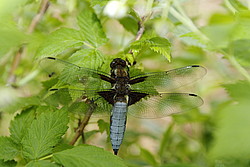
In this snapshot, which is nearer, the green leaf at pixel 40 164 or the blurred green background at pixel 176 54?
the blurred green background at pixel 176 54

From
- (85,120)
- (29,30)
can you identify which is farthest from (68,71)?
(29,30)

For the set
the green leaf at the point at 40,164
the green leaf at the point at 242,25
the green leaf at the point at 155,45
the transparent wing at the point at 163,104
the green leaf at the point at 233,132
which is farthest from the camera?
the transparent wing at the point at 163,104

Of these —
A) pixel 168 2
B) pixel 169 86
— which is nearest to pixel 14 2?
pixel 168 2

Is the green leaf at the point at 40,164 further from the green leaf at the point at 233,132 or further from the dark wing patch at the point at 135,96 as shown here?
the green leaf at the point at 233,132

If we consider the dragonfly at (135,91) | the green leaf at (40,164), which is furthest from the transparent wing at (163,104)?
the green leaf at (40,164)

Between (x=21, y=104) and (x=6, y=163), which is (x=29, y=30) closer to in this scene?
(x=21, y=104)

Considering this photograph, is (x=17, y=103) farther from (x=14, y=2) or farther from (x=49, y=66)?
(x=14, y=2)

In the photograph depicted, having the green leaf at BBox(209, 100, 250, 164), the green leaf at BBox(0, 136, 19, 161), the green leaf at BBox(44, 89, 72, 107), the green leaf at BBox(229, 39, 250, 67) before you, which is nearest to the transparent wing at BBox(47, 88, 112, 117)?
the green leaf at BBox(44, 89, 72, 107)
